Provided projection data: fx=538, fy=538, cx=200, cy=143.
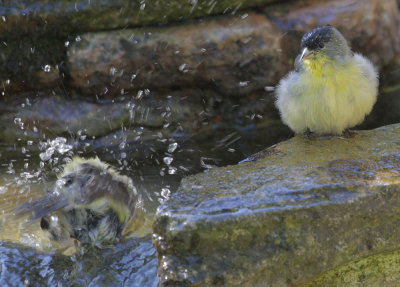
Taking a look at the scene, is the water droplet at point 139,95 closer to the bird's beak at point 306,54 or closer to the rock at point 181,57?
the rock at point 181,57

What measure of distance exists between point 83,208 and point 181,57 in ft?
7.40

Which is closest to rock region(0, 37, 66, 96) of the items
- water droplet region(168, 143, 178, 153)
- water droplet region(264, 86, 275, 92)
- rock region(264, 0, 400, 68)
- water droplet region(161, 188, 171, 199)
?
water droplet region(168, 143, 178, 153)

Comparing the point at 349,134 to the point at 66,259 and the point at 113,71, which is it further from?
the point at 113,71

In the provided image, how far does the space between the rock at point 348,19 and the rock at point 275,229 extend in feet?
9.77

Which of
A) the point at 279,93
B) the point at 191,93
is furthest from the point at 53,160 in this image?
the point at 279,93

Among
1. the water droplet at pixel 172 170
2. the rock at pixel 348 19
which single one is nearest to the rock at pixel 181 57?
the rock at pixel 348 19

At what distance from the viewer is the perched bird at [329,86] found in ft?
12.9

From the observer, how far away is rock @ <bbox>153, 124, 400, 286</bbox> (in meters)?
2.73

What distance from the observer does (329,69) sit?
393 centimetres

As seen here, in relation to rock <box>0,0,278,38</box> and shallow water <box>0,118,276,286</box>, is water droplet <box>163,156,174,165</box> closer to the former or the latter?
shallow water <box>0,118,276,286</box>

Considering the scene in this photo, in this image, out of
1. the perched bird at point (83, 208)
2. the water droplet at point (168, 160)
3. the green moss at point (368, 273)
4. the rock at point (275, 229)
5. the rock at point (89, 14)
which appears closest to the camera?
the rock at point (275, 229)

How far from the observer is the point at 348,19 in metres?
5.77

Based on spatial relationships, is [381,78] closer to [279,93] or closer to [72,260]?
[279,93]

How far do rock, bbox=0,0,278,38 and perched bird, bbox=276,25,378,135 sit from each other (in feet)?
6.21
